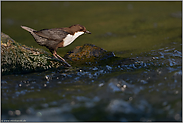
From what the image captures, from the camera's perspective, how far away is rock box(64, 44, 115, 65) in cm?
700

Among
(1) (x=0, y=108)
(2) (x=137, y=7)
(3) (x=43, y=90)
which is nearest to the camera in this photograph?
(1) (x=0, y=108)

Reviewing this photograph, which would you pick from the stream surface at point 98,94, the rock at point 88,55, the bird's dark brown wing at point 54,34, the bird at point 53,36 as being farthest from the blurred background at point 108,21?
the stream surface at point 98,94

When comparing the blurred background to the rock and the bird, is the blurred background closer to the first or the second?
the rock

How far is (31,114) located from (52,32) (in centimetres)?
340

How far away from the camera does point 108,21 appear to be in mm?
12422

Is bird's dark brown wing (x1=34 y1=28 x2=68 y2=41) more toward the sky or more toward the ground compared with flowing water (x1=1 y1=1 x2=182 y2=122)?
more toward the sky

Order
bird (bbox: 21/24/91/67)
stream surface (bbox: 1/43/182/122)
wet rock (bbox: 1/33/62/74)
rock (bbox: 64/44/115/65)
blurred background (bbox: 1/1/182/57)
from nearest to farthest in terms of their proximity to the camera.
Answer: stream surface (bbox: 1/43/182/122)
wet rock (bbox: 1/33/62/74)
bird (bbox: 21/24/91/67)
rock (bbox: 64/44/115/65)
blurred background (bbox: 1/1/182/57)

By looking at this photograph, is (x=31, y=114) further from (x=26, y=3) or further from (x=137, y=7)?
(x=26, y=3)

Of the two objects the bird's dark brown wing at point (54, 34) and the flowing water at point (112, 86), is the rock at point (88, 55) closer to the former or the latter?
the flowing water at point (112, 86)

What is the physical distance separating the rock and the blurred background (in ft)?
2.66

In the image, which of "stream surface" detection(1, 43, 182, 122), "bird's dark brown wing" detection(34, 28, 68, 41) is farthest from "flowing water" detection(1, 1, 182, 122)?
"bird's dark brown wing" detection(34, 28, 68, 41)

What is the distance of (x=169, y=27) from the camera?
1114cm

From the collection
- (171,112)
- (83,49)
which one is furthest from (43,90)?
(83,49)

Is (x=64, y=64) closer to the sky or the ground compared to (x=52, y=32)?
closer to the ground
